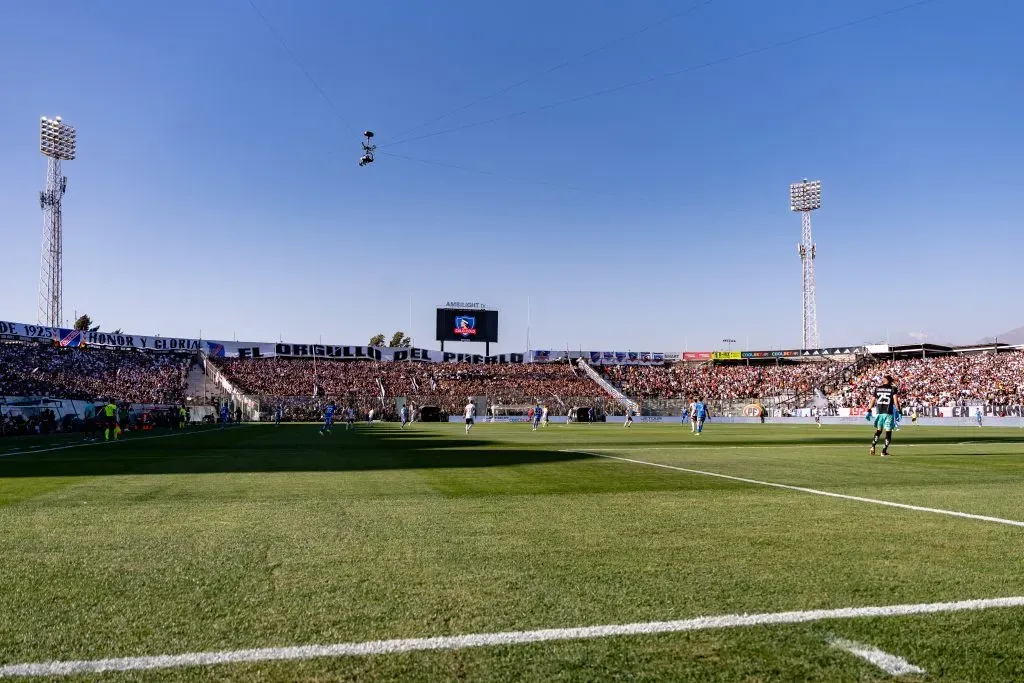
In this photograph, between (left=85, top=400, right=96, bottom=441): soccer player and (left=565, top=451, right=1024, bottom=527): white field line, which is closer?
(left=565, top=451, right=1024, bottom=527): white field line

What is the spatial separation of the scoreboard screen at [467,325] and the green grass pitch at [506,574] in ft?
251

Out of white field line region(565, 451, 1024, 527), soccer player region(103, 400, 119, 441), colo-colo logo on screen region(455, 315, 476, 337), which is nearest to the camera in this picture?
white field line region(565, 451, 1024, 527)

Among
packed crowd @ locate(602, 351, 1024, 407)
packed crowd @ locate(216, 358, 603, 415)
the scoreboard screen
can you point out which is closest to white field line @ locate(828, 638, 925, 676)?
packed crowd @ locate(602, 351, 1024, 407)

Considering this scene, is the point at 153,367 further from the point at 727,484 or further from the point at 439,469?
the point at 727,484

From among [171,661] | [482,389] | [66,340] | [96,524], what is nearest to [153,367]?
[66,340]

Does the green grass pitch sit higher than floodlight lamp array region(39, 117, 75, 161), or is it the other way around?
floodlight lamp array region(39, 117, 75, 161)

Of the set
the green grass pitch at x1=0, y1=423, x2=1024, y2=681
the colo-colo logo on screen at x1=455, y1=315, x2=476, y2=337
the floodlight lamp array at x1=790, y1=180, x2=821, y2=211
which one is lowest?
the green grass pitch at x1=0, y1=423, x2=1024, y2=681

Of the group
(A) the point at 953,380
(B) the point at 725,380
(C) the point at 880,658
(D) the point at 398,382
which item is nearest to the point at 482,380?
(D) the point at 398,382

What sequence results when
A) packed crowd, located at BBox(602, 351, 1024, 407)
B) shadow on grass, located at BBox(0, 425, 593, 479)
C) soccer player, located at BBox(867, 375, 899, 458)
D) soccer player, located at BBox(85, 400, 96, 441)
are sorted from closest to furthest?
shadow on grass, located at BBox(0, 425, 593, 479) → soccer player, located at BBox(867, 375, 899, 458) → soccer player, located at BBox(85, 400, 96, 441) → packed crowd, located at BBox(602, 351, 1024, 407)

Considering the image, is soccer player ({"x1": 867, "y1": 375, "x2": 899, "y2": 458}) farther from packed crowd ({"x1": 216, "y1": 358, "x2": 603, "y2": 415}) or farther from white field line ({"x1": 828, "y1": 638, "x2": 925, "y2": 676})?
packed crowd ({"x1": 216, "y1": 358, "x2": 603, "y2": 415})

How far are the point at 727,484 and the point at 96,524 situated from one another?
8577 mm

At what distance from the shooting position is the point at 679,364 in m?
102

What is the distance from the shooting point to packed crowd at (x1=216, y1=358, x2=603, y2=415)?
246 feet

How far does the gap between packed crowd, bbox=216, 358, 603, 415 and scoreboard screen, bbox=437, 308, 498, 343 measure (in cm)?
444
